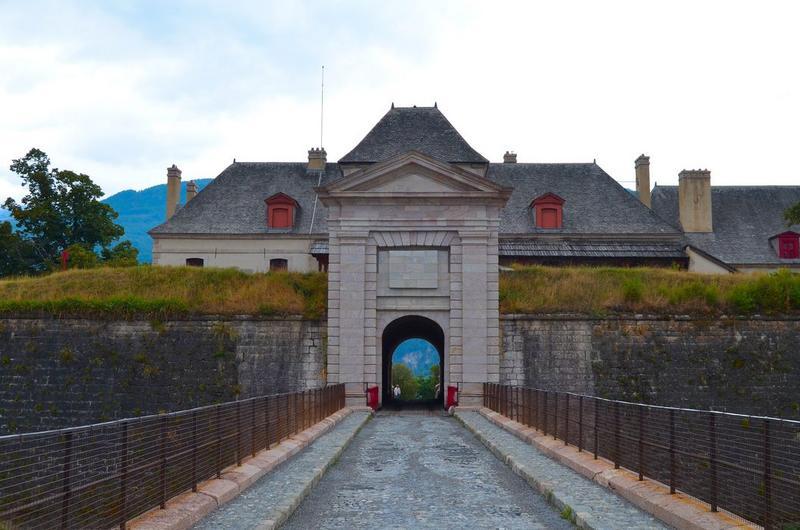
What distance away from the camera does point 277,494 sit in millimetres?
9594

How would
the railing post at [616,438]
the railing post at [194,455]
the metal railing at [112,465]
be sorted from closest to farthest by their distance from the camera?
1. the metal railing at [112,465]
2. the railing post at [194,455]
3. the railing post at [616,438]

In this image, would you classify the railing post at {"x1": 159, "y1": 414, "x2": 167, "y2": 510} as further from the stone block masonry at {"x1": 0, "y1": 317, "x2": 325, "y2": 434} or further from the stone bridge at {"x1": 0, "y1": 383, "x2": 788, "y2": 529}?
the stone block masonry at {"x1": 0, "y1": 317, "x2": 325, "y2": 434}

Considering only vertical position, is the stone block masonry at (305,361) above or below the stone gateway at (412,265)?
below

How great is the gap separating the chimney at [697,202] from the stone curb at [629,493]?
109ft

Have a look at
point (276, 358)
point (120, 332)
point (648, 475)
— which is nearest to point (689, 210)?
point (276, 358)

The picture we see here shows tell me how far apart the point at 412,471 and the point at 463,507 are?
299 centimetres

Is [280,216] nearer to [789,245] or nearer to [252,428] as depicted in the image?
[789,245]

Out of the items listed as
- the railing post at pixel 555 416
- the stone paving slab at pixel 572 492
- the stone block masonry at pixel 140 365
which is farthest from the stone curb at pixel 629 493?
the stone block masonry at pixel 140 365

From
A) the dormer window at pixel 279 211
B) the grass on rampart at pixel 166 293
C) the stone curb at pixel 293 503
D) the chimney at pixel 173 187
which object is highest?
the chimney at pixel 173 187

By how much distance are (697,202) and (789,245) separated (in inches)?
207

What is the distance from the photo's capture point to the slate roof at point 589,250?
35.8m

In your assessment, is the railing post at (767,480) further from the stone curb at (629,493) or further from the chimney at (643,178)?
the chimney at (643,178)

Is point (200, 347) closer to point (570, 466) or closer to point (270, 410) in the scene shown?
point (270, 410)

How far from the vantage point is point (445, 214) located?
28031 millimetres
